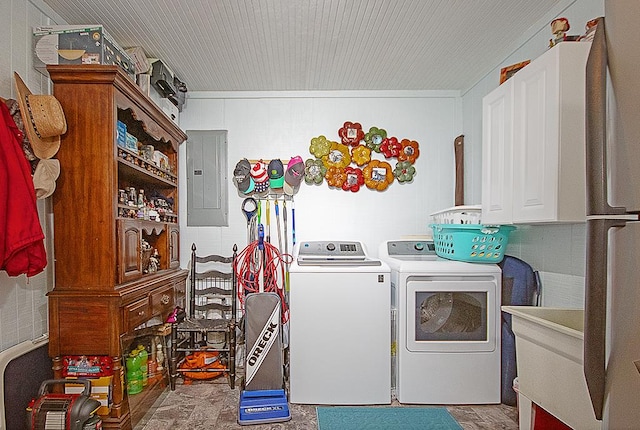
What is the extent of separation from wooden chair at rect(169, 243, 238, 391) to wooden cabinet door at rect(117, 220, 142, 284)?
777mm

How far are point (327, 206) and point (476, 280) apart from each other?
1.44 m

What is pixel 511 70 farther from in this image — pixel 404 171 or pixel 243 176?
pixel 243 176

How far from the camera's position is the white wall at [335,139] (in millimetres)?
3867

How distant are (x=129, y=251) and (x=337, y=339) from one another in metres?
1.45

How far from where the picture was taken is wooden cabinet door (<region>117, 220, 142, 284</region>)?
241 centimetres

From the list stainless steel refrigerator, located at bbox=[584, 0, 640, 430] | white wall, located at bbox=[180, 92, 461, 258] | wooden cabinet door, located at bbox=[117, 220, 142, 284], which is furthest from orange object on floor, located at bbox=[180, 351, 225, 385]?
stainless steel refrigerator, located at bbox=[584, 0, 640, 430]

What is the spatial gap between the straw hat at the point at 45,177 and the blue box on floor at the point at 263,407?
5.51ft

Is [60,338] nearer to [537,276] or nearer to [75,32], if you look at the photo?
[75,32]

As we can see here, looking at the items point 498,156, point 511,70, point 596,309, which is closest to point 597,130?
point 596,309

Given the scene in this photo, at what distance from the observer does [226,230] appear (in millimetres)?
3861

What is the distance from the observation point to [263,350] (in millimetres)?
3057

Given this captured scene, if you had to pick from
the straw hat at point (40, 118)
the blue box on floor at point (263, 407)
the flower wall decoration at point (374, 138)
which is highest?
the flower wall decoration at point (374, 138)

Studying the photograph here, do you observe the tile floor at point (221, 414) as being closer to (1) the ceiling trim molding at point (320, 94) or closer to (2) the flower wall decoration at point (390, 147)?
(2) the flower wall decoration at point (390, 147)

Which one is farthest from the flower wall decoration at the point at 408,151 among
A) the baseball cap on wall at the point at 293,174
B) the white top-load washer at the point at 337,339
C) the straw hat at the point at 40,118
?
the straw hat at the point at 40,118
